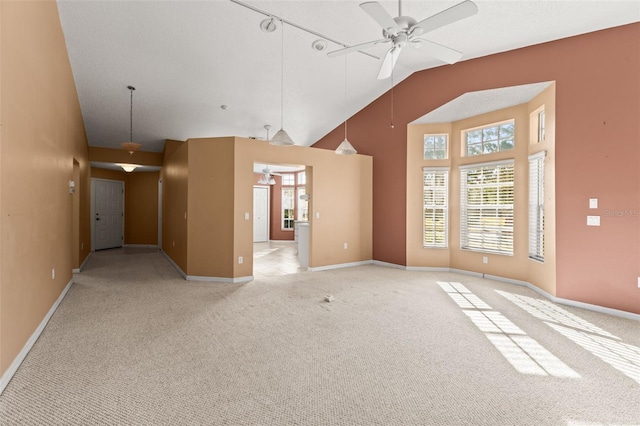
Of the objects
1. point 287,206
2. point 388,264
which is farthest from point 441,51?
point 287,206

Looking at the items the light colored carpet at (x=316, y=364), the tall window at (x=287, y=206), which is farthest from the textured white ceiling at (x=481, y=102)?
the tall window at (x=287, y=206)

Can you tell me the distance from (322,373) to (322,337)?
66 cm

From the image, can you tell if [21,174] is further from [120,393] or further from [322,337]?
[322,337]

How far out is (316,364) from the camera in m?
2.44

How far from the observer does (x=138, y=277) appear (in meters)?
5.57

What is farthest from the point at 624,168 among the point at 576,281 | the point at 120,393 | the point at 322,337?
the point at 120,393

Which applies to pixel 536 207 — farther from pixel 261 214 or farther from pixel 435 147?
pixel 261 214

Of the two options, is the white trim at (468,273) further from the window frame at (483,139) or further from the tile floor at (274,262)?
the tile floor at (274,262)

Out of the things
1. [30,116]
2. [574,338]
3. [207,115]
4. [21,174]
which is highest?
[207,115]

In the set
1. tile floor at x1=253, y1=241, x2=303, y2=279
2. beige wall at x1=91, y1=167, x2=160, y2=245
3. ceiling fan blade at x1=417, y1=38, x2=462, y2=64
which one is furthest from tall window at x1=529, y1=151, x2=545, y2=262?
beige wall at x1=91, y1=167, x2=160, y2=245

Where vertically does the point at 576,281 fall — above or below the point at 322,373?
above

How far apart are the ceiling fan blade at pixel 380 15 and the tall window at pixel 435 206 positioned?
3.81 meters

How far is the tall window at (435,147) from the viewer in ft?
20.1

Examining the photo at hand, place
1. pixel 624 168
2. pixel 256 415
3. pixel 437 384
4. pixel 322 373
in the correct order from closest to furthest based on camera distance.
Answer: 1. pixel 256 415
2. pixel 437 384
3. pixel 322 373
4. pixel 624 168
